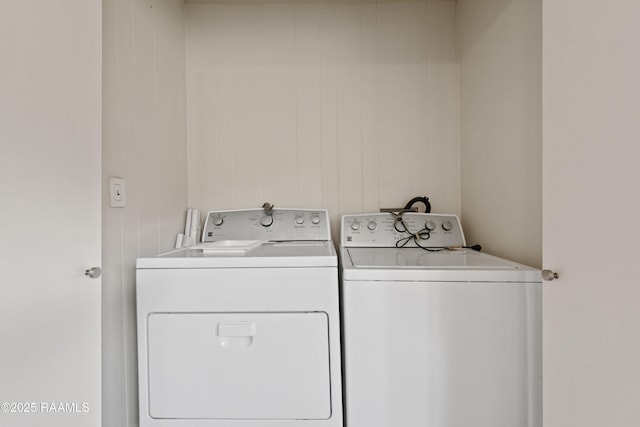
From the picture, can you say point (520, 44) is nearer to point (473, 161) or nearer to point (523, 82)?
point (523, 82)

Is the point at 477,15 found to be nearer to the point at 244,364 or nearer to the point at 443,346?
the point at 443,346

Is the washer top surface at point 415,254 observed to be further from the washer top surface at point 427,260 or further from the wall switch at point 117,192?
the wall switch at point 117,192

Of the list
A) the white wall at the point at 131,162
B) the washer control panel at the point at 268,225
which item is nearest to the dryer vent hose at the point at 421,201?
the washer control panel at the point at 268,225

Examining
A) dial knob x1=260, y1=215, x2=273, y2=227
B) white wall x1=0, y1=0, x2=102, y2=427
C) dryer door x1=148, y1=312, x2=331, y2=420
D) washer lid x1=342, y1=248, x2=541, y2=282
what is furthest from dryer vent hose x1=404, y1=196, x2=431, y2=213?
white wall x1=0, y1=0, x2=102, y2=427

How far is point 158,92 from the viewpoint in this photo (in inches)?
57.7

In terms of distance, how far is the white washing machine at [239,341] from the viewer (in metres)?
1.07

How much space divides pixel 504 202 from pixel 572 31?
71cm

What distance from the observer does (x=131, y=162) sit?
123cm

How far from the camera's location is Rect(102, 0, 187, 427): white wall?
1104mm

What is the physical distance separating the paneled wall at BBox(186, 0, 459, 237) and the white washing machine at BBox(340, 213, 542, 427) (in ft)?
2.80

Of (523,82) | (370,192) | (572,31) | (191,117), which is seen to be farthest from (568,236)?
(191,117)

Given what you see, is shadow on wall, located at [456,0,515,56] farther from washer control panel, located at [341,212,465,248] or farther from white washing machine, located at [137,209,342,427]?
white washing machine, located at [137,209,342,427]

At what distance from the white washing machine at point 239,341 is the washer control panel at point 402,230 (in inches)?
22.1

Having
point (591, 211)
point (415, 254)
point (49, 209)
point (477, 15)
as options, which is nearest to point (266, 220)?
point (415, 254)
